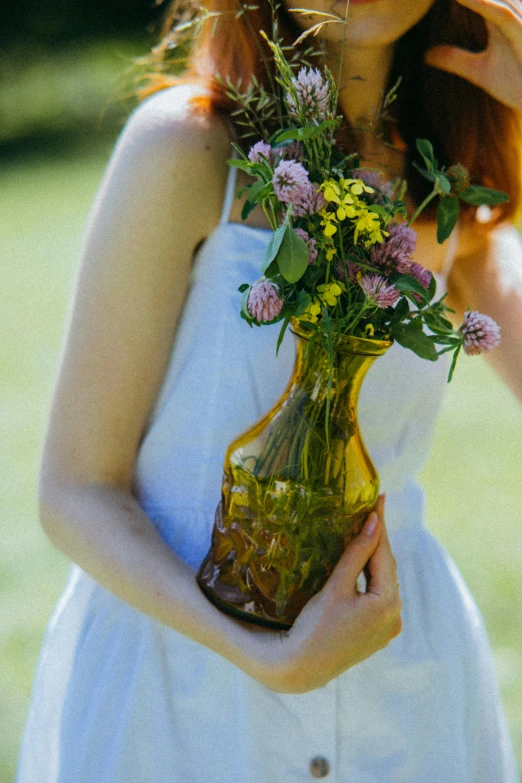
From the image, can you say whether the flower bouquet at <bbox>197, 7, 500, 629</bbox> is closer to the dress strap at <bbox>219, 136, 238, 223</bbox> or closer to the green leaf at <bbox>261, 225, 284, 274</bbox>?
the green leaf at <bbox>261, 225, 284, 274</bbox>

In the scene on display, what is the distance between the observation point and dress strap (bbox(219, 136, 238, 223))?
4.91 ft

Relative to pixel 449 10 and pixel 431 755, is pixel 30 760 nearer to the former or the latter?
pixel 431 755

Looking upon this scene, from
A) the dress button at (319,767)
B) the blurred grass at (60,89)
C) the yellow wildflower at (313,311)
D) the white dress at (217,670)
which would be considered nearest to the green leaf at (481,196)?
the white dress at (217,670)

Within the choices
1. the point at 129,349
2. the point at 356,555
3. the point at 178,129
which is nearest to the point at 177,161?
the point at 178,129

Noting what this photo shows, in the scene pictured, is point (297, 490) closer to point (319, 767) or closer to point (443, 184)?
point (443, 184)

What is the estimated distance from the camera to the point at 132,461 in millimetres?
1521

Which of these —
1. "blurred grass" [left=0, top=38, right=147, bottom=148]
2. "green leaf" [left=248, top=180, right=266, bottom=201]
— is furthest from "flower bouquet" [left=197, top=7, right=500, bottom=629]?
"blurred grass" [left=0, top=38, right=147, bottom=148]

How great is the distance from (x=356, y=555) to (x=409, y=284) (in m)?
0.39

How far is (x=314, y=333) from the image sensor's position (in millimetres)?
1147

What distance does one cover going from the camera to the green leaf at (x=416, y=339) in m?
1.17

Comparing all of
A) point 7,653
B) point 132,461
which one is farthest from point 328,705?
point 7,653

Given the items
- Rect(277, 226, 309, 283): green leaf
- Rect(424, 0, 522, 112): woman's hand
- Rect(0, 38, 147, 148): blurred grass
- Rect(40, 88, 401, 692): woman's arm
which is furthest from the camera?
Rect(0, 38, 147, 148): blurred grass

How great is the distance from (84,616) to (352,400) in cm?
70

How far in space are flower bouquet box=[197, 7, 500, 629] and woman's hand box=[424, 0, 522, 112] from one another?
466 millimetres
